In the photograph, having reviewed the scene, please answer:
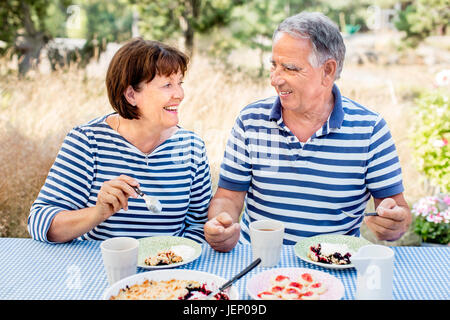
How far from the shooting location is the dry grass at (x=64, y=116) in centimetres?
356

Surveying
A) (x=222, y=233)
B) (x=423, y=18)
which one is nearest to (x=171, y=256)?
(x=222, y=233)

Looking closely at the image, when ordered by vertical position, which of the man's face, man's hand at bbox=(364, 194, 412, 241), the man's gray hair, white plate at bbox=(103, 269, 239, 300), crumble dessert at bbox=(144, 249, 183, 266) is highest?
the man's gray hair

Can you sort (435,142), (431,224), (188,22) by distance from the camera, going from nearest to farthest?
(431,224) < (435,142) < (188,22)

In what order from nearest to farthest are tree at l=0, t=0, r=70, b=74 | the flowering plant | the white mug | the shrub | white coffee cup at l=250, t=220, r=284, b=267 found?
Result: the white mug → white coffee cup at l=250, t=220, r=284, b=267 → the flowering plant → the shrub → tree at l=0, t=0, r=70, b=74

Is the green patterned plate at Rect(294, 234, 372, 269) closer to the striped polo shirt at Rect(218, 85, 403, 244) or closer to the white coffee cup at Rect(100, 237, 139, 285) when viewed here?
the striped polo shirt at Rect(218, 85, 403, 244)

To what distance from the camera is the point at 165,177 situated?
1.97 m

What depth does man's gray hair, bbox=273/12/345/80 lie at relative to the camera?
188 cm

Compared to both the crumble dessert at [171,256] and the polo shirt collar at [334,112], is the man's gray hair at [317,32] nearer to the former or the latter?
the polo shirt collar at [334,112]

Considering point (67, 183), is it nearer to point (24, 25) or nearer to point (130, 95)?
point (130, 95)

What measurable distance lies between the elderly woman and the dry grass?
156 cm

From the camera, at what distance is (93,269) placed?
1511mm

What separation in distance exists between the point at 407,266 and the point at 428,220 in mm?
1981

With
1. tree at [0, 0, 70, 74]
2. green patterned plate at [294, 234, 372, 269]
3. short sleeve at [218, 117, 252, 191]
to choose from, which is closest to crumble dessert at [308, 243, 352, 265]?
green patterned plate at [294, 234, 372, 269]

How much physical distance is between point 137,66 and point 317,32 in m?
0.70
